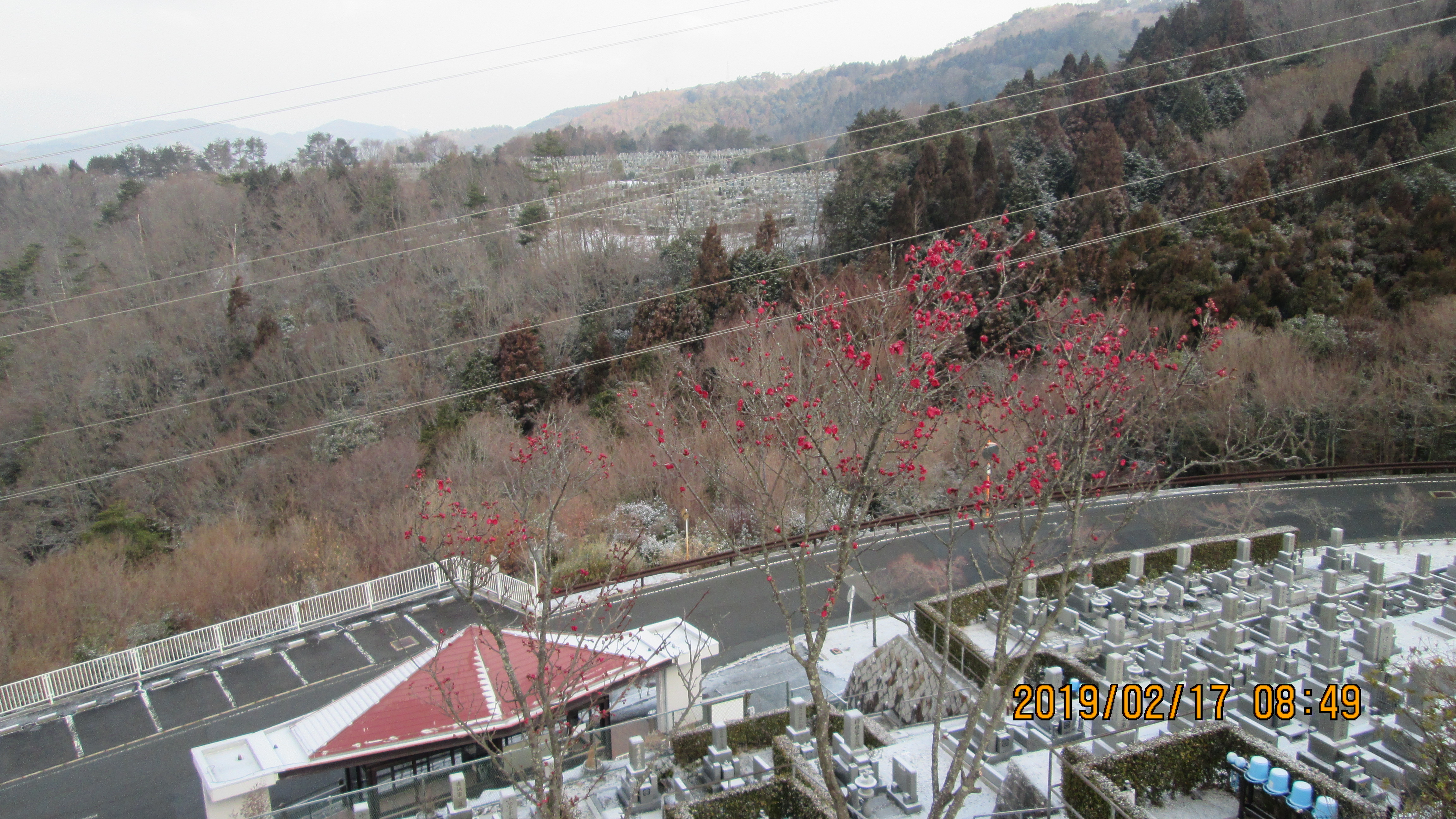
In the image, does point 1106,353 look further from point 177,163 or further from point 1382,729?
point 177,163

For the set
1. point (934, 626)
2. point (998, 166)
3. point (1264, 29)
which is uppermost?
point (1264, 29)

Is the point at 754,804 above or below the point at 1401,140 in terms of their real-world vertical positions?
below

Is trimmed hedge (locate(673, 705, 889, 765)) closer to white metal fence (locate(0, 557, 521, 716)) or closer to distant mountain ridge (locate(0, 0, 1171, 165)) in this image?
white metal fence (locate(0, 557, 521, 716))

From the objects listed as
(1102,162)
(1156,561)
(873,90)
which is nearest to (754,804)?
(1156,561)

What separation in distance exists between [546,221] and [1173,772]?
1168 inches

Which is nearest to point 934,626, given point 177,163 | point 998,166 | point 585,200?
point 998,166

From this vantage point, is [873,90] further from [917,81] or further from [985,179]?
[985,179]

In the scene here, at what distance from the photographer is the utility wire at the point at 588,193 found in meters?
29.8

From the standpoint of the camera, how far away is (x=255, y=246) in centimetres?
3731

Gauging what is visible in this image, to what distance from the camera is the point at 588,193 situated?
126 ft

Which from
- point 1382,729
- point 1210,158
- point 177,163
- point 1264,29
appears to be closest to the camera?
point 1382,729

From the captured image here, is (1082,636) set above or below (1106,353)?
below

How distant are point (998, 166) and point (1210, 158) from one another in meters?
7.01
